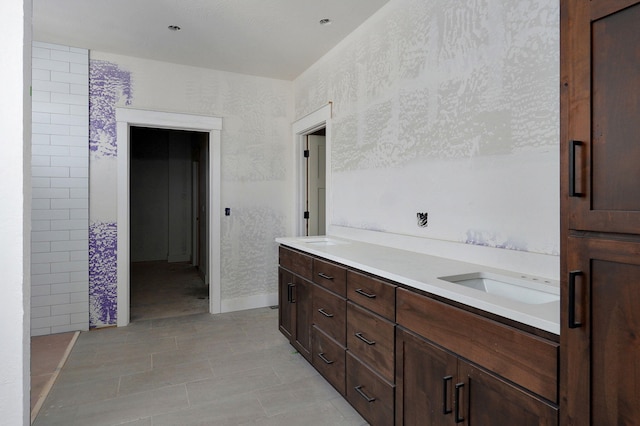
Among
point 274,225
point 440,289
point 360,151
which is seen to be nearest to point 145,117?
point 274,225

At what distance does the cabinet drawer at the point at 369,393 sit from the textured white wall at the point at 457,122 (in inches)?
36.3

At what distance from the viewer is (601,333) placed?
37.1 inches

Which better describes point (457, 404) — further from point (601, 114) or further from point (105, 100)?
point (105, 100)

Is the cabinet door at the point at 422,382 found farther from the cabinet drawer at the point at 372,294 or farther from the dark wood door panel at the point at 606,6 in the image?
the dark wood door panel at the point at 606,6

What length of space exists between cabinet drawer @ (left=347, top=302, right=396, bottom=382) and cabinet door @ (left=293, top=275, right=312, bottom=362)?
60cm

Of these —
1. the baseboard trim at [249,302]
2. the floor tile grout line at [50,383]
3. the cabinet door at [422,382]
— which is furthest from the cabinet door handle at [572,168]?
the baseboard trim at [249,302]

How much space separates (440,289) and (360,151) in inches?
74.9

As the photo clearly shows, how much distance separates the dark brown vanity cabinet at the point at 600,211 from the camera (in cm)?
88

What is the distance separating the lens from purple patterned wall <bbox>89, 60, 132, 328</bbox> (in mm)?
3734

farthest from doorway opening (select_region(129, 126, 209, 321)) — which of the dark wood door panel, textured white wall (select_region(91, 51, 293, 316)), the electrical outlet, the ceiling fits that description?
the dark wood door panel

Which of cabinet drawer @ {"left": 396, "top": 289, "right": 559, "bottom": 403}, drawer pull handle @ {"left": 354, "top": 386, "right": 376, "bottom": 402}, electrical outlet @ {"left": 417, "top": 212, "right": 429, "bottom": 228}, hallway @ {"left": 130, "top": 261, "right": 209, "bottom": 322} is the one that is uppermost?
electrical outlet @ {"left": 417, "top": 212, "right": 429, "bottom": 228}

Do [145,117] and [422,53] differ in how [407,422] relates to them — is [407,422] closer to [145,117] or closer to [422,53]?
[422,53]

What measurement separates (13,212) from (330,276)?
167cm

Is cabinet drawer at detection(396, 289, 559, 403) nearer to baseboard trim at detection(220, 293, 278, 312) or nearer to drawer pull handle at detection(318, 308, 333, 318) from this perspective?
drawer pull handle at detection(318, 308, 333, 318)
